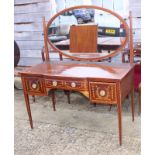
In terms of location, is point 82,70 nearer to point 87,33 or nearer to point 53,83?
point 53,83

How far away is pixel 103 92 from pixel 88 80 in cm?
15

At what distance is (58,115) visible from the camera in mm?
2748

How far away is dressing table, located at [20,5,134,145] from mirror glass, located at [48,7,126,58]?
0.03m

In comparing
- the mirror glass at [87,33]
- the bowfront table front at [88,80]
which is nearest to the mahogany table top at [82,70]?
the bowfront table front at [88,80]

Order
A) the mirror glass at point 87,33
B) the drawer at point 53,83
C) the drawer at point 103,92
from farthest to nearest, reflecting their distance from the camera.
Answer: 1. the mirror glass at point 87,33
2. the drawer at point 53,83
3. the drawer at point 103,92

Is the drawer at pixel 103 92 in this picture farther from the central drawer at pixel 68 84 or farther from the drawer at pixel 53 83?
the drawer at pixel 53 83

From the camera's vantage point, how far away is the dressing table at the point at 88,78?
1.93 meters

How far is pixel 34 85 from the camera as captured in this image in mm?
2236

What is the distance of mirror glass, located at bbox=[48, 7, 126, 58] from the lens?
2.41 metres

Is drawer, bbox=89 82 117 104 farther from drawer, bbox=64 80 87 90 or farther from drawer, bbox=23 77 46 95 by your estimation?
drawer, bbox=23 77 46 95

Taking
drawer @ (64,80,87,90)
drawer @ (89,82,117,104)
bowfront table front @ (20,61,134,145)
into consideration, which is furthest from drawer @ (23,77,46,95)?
drawer @ (89,82,117,104)

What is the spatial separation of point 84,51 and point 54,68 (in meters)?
0.36
